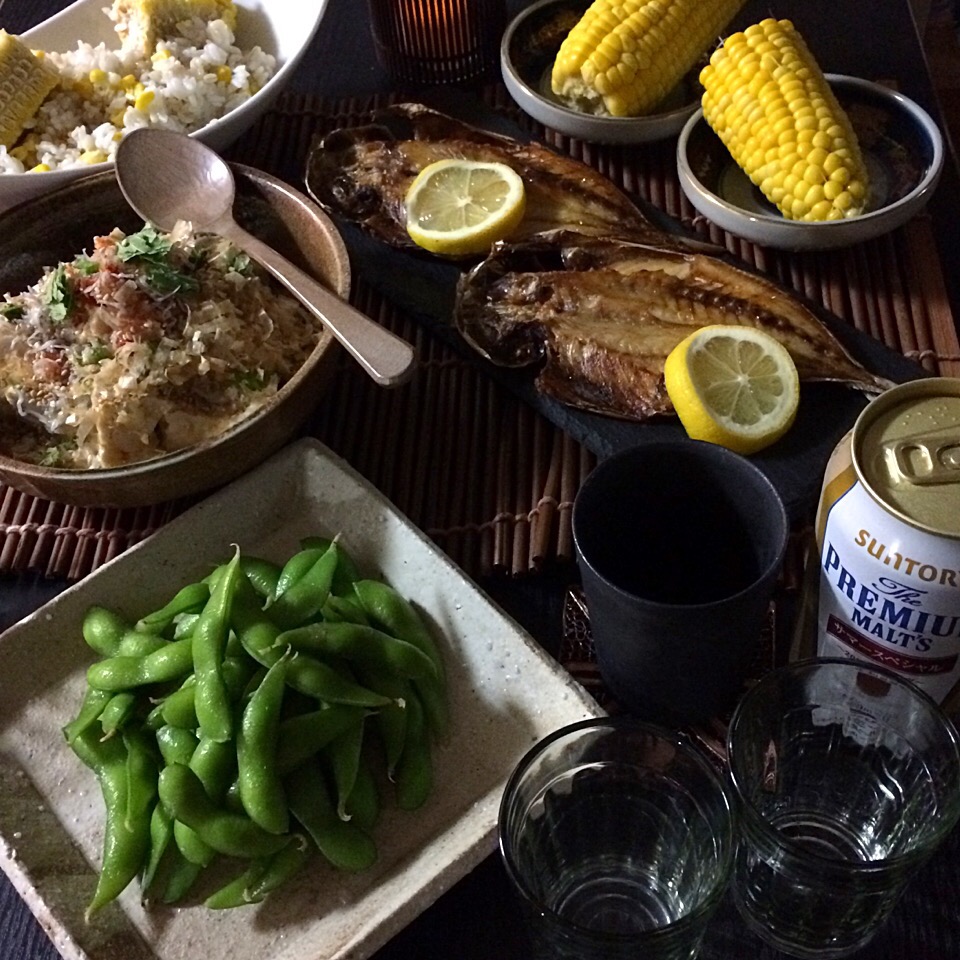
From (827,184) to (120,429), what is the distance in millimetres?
975

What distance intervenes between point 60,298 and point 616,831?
0.90 m

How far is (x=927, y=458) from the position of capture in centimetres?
72

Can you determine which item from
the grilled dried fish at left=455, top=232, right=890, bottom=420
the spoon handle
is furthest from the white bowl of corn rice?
the grilled dried fish at left=455, top=232, right=890, bottom=420

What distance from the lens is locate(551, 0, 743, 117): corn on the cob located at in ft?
4.78

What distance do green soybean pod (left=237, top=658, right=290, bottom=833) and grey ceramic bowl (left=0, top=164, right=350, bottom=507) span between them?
299 mm

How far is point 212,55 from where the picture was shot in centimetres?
152

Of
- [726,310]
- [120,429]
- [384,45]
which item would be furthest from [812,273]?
[120,429]

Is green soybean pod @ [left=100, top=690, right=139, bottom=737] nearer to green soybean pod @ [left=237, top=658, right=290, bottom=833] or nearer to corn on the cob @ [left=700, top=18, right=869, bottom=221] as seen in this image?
green soybean pod @ [left=237, top=658, right=290, bottom=833]

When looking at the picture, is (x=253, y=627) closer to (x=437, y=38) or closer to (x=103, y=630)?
(x=103, y=630)

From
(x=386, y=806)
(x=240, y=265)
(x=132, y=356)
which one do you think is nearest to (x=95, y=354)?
(x=132, y=356)

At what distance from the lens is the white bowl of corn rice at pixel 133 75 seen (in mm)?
1435

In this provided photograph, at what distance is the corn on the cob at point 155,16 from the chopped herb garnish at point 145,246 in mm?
514

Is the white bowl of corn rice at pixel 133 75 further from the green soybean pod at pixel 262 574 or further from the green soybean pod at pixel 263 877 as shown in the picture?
the green soybean pod at pixel 263 877

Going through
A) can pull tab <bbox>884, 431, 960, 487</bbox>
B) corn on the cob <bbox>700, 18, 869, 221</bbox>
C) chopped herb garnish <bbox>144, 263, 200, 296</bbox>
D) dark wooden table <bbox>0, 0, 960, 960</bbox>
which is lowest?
dark wooden table <bbox>0, 0, 960, 960</bbox>
